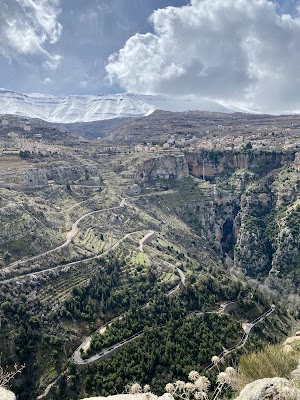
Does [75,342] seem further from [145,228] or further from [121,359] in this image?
[145,228]

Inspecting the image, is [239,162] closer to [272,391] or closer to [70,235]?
[70,235]

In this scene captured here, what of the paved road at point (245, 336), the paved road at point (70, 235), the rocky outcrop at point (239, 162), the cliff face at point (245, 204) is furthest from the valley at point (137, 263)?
the rocky outcrop at point (239, 162)

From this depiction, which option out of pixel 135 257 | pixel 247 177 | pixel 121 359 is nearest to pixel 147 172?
pixel 247 177

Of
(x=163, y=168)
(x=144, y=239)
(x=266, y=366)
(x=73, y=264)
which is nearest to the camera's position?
(x=266, y=366)

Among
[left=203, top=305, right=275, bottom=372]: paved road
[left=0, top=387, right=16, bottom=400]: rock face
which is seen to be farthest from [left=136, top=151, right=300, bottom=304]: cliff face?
[left=0, top=387, right=16, bottom=400]: rock face

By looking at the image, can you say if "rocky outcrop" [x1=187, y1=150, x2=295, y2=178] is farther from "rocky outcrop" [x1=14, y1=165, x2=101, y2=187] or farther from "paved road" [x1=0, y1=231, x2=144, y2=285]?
"paved road" [x1=0, y1=231, x2=144, y2=285]

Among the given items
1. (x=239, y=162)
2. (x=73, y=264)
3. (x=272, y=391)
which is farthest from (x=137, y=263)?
(x=239, y=162)
